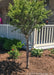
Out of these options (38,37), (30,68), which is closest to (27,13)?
(30,68)

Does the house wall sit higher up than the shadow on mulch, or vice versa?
the house wall

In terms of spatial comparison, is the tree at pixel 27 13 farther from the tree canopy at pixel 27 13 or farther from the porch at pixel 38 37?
the porch at pixel 38 37

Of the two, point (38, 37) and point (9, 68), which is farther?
point (38, 37)

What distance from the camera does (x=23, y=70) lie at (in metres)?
4.13

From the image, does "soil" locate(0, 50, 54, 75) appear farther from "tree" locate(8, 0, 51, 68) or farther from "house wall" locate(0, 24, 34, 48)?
"house wall" locate(0, 24, 34, 48)

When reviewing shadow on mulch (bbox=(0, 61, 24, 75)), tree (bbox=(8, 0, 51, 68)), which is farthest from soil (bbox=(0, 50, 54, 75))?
tree (bbox=(8, 0, 51, 68))

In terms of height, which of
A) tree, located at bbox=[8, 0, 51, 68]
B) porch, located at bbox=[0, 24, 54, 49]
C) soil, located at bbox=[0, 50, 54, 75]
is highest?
tree, located at bbox=[8, 0, 51, 68]

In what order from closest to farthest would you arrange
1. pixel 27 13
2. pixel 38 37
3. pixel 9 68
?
1. pixel 27 13
2. pixel 9 68
3. pixel 38 37

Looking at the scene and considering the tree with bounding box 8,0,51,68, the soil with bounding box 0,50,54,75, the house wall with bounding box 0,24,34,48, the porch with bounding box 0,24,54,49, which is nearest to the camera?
the tree with bounding box 8,0,51,68

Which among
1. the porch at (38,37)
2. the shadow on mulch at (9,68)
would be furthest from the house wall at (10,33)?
the shadow on mulch at (9,68)

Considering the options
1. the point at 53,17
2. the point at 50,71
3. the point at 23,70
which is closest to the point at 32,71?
the point at 23,70

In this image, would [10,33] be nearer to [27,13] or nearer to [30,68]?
[30,68]

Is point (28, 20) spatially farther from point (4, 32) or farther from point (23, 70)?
point (4, 32)

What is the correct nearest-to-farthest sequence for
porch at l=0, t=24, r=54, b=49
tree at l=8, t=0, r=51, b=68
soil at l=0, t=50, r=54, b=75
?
tree at l=8, t=0, r=51, b=68 → soil at l=0, t=50, r=54, b=75 → porch at l=0, t=24, r=54, b=49
